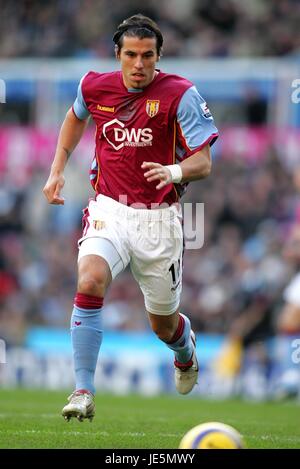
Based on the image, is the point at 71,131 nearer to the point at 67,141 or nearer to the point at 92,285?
the point at 67,141

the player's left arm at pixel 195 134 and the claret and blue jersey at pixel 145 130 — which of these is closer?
the player's left arm at pixel 195 134

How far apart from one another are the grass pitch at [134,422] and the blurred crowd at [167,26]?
935 cm

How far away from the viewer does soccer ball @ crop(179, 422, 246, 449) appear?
21.7 ft

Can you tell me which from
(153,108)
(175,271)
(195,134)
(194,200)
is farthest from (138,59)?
(194,200)

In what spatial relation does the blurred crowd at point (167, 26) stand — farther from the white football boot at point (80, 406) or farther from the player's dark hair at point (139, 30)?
the white football boot at point (80, 406)

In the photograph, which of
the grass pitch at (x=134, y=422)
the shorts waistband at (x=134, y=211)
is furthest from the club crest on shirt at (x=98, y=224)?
the grass pitch at (x=134, y=422)

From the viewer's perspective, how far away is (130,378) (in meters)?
17.7

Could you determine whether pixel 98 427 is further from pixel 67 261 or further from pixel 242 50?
pixel 242 50

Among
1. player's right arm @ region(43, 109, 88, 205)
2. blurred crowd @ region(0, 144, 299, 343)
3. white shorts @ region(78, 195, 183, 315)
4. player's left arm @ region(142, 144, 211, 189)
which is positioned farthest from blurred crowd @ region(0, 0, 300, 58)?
player's left arm @ region(142, 144, 211, 189)

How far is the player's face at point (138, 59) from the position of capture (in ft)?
27.1

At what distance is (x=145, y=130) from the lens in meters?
8.41

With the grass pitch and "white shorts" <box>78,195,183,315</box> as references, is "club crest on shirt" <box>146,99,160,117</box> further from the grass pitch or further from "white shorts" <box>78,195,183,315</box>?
the grass pitch

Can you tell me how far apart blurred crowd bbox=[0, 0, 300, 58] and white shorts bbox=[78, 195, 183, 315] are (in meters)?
13.0

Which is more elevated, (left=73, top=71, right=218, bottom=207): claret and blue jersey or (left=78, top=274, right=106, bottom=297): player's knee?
(left=73, top=71, right=218, bottom=207): claret and blue jersey
